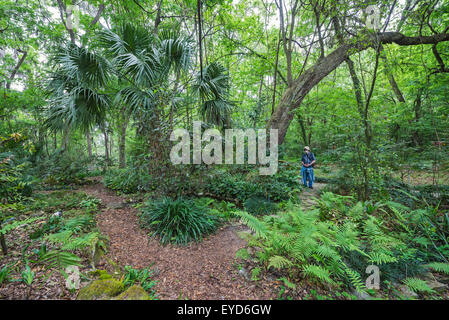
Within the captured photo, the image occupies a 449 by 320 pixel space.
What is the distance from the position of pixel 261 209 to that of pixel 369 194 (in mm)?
2257

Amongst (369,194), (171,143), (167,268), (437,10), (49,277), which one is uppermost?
(437,10)

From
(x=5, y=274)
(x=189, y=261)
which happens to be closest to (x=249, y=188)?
(x=189, y=261)

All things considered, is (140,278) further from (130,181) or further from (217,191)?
(130,181)

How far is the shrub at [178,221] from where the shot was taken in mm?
2639

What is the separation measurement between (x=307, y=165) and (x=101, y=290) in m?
4.70

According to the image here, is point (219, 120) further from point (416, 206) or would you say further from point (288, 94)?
point (416, 206)

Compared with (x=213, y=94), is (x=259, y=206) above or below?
below

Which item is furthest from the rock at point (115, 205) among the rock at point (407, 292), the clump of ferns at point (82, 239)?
the rock at point (407, 292)

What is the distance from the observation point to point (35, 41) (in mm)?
6824

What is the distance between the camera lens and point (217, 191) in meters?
4.04

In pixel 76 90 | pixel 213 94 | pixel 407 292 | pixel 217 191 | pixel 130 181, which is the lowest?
pixel 407 292

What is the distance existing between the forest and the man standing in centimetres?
4

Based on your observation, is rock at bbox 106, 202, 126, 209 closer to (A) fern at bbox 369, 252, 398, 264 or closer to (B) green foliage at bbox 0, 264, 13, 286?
(B) green foliage at bbox 0, 264, 13, 286
